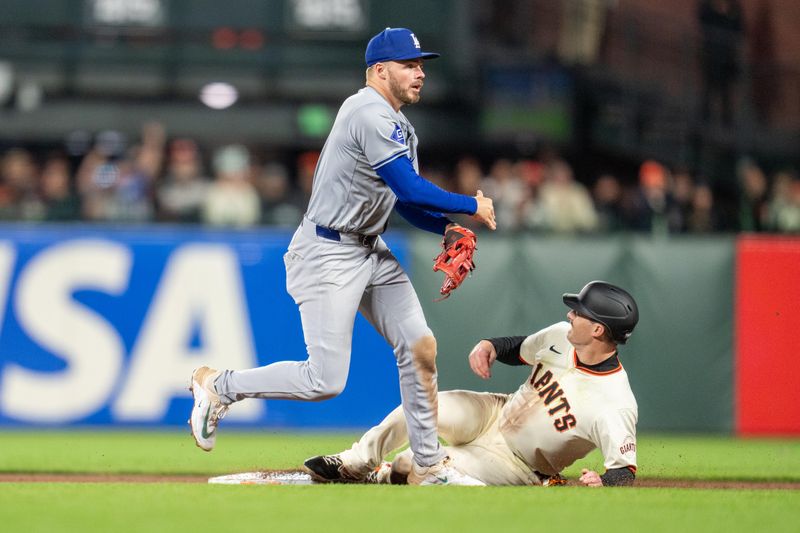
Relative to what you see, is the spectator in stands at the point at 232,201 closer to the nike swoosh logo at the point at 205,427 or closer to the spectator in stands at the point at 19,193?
the spectator in stands at the point at 19,193

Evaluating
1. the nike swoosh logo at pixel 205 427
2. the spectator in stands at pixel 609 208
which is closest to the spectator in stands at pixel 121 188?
the spectator in stands at pixel 609 208

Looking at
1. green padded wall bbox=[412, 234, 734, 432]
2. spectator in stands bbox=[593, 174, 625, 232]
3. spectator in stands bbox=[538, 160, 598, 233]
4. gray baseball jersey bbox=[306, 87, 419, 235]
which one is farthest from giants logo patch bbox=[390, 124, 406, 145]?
spectator in stands bbox=[538, 160, 598, 233]

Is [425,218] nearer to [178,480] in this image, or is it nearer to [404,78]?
[404,78]

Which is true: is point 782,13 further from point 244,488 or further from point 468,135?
point 244,488

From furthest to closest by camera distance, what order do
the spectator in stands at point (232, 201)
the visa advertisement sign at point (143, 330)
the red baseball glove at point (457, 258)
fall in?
the spectator in stands at point (232, 201) < the visa advertisement sign at point (143, 330) < the red baseball glove at point (457, 258)

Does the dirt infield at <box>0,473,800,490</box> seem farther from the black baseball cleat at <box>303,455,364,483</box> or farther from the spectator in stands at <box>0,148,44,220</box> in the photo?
the spectator in stands at <box>0,148,44,220</box>

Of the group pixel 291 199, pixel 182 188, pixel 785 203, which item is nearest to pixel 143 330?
pixel 291 199
